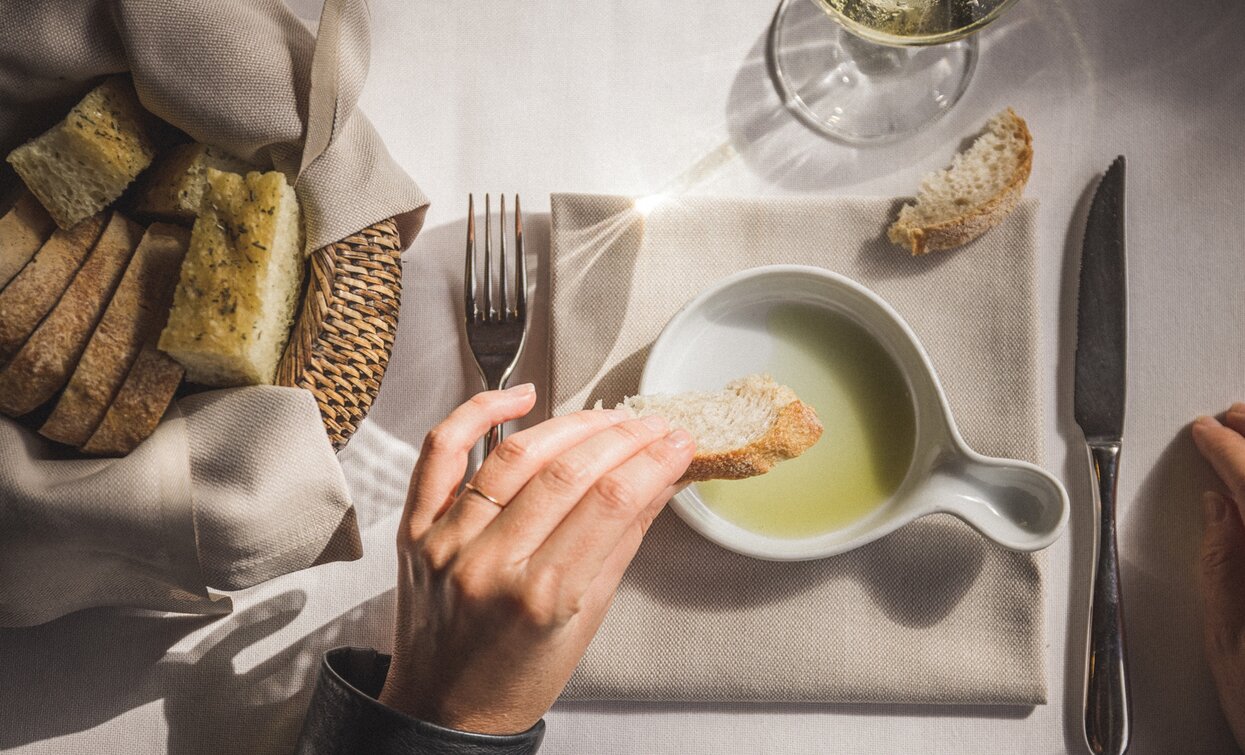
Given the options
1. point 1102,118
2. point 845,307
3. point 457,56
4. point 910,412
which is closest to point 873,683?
point 910,412

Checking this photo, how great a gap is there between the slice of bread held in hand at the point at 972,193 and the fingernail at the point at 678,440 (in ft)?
1.35

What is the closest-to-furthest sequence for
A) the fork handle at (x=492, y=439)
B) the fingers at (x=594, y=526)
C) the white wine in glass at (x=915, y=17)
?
1. the fingers at (x=594, y=526)
2. the white wine in glass at (x=915, y=17)
3. the fork handle at (x=492, y=439)

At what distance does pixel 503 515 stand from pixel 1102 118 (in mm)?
921

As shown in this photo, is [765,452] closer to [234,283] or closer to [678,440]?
[678,440]

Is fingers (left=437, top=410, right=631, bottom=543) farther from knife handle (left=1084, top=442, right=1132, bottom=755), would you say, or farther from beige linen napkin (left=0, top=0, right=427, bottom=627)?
knife handle (left=1084, top=442, right=1132, bottom=755)

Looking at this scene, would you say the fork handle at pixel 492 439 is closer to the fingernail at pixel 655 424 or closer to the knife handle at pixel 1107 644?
the fingernail at pixel 655 424

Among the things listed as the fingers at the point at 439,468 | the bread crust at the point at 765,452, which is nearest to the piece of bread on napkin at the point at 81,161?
the fingers at the point at 439,468

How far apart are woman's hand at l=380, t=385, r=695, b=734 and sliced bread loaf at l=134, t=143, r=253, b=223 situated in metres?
0.37

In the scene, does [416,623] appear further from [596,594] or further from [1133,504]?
[1133,504]

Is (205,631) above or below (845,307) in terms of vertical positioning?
below

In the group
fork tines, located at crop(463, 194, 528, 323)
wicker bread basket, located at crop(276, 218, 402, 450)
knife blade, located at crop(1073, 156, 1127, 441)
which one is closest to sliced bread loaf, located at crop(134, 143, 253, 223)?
wicker bread basket, located at crop(276, 218, 402, 450)

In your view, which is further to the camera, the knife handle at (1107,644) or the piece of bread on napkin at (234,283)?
the knife handle at (1107,644)

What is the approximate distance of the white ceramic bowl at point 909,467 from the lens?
889 millimetres

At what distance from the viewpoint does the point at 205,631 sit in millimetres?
986
